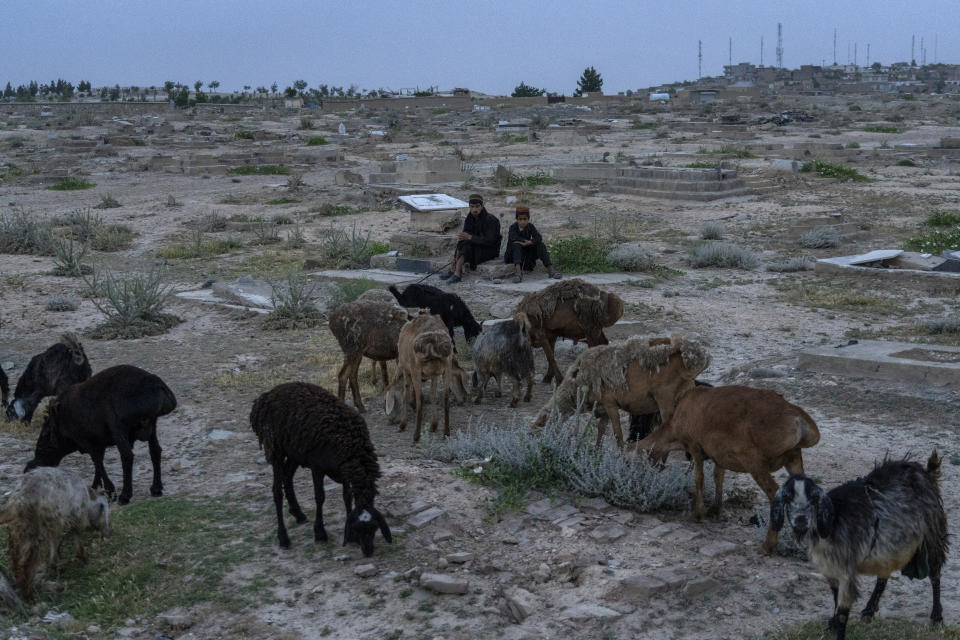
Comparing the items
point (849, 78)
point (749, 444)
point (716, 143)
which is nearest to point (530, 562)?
point (749, 444)

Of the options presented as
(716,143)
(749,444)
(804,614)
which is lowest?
(804,614)

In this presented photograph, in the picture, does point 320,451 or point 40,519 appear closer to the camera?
point 40,519

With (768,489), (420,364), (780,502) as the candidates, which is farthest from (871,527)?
(420,364)

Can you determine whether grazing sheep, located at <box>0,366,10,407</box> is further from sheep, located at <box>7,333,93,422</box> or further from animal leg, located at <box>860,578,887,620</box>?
animal leg, located at <box>860,578,887,620</box>

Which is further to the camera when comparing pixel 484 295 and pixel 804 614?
pixel 484 295

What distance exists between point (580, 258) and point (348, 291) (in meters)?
3.99

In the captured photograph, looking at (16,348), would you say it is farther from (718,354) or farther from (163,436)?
(718,354)

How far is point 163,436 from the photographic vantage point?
28.1 feet

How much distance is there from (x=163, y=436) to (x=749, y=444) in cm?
518

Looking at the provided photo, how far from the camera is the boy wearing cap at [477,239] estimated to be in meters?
14.8

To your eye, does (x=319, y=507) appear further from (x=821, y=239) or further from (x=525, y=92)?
(x=525, y=92)

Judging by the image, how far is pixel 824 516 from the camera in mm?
4707

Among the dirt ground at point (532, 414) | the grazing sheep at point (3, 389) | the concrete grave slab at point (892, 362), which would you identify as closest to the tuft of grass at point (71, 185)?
the dirt ground at point (532, 414)

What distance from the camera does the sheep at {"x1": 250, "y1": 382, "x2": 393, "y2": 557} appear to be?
581 centimetres
